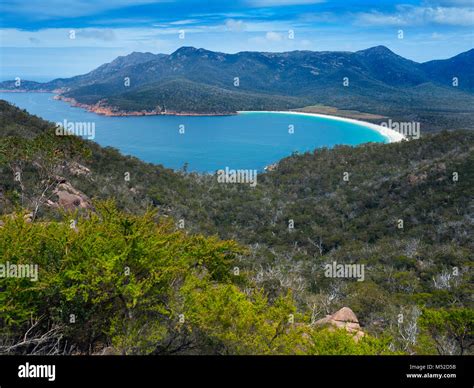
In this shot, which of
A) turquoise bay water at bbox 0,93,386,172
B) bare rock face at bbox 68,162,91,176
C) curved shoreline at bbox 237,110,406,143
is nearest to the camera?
bare rock face at bbox 68,162,91,176

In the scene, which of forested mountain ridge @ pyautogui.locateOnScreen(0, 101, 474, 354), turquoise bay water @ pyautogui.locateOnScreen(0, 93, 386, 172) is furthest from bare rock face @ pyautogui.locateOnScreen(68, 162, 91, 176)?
turquoise bay water @ pyautogui.locateOnScreen(0, 93, 386, 172)

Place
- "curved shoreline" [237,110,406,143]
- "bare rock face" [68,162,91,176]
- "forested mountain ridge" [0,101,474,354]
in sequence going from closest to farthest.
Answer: "forested mountain ridge" [0,101,474,354], "bare rock face" [68,162,91,176], "curved shoreline" [237,110,406,143]

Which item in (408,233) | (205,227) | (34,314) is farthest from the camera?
(205,227)

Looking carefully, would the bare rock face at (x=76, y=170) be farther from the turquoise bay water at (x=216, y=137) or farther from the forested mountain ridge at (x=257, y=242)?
the turquoise bay water at (x=216, y=137)

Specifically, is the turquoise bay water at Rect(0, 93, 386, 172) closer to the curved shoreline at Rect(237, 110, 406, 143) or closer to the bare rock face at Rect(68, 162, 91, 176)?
the curved shoreline at Rect(237, 110, 406, 143)
